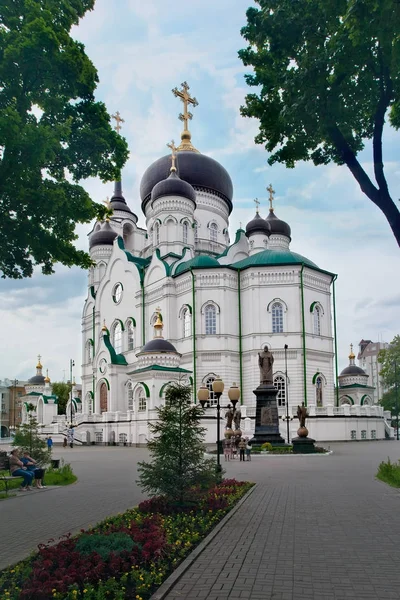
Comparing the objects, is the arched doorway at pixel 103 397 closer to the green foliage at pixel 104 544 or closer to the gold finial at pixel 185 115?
the gold finial at pixel 185 115

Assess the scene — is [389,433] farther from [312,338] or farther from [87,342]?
[87,342]

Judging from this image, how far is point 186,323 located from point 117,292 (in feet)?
35.8

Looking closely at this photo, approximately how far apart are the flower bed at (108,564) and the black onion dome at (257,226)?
142 ft

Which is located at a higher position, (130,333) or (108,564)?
(130,333)

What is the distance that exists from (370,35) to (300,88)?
1.85m

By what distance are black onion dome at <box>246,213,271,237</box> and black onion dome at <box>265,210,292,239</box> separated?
4.07 m

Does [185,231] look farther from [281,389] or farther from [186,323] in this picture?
[281,389]

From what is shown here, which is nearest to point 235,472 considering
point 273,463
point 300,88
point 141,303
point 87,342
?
point 273,463

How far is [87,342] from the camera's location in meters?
55.6

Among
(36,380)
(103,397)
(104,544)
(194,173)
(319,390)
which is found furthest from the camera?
(36,380)

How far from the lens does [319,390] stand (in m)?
40.8

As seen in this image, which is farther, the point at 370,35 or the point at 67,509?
the point at 67,509

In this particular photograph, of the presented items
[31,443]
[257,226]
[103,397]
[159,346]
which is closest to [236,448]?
[31,443]

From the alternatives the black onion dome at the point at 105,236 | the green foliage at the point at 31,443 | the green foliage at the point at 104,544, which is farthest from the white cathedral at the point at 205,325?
the green foliage at the point at 104,544
